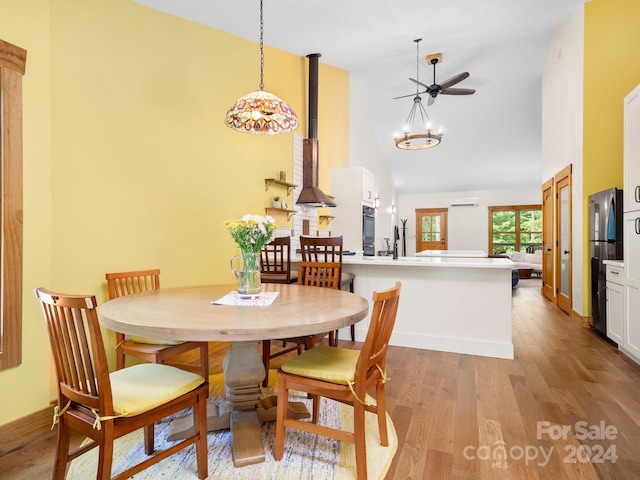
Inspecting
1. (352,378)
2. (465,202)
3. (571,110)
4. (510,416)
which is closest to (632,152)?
(571,110)

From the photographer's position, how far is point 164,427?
77.0 inches

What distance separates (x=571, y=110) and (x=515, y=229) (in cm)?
656

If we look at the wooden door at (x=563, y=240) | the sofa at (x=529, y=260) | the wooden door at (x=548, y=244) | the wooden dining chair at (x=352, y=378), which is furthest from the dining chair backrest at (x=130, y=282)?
the sofa at (x=529, y=260)

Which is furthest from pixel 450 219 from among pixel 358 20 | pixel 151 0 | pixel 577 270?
pixel 151 0

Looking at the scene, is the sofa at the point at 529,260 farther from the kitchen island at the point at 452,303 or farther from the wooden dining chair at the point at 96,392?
the wooden dining chair at the point at 96,392

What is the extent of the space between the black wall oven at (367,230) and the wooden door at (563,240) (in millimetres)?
2837

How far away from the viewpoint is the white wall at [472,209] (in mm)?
10273

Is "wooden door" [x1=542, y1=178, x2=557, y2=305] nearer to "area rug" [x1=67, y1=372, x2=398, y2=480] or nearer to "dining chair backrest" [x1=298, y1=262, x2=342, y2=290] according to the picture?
"dining chair backrest" [x1=298, y1=262, x2=342, y2=290]

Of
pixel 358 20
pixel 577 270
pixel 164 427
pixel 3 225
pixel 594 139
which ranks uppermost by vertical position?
pixel 358 20

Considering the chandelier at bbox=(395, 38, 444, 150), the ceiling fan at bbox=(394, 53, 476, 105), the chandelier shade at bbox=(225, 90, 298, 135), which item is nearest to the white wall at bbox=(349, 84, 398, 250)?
the chandelier at bbox=(395, 38, 444, 150)

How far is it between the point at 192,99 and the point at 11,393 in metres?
2.51

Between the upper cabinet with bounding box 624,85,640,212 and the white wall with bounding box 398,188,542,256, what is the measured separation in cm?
790

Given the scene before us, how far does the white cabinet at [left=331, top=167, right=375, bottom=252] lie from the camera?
5754 millimetres

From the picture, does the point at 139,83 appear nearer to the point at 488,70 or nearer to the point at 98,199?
the point at 98,199
